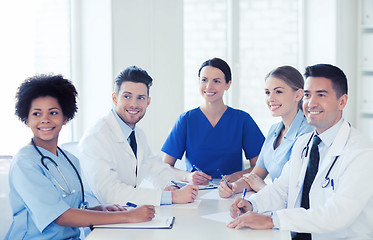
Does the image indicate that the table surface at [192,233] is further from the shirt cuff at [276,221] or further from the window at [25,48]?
the window at [25,48]

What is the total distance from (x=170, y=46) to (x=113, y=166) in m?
1.99

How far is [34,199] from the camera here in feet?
5.21

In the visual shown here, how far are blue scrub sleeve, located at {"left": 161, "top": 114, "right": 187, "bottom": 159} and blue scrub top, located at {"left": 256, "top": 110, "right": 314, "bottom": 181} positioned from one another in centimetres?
61

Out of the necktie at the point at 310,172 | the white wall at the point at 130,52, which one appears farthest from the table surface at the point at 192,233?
the white wall at the point at 130,52

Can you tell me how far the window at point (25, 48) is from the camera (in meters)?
2.94

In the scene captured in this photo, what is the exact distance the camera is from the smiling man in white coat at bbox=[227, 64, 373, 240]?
1.57 metres

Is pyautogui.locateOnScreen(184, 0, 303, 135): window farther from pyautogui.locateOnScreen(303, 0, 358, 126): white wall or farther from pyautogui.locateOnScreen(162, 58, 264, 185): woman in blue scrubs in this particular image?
pyautogui.locateOnScreen(162, 58, 264, 185): woman in blue scrubs

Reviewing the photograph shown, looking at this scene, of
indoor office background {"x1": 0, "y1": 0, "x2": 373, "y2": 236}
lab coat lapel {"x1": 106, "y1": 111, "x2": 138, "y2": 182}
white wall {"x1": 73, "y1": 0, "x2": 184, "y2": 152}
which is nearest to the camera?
lab coat lapel {"x1": 106, "y1": 111, "x2": 138, "y2": 182}

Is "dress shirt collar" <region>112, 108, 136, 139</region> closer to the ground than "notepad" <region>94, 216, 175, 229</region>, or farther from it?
farther from it

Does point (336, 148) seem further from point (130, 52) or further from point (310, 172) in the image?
point (130, 52)

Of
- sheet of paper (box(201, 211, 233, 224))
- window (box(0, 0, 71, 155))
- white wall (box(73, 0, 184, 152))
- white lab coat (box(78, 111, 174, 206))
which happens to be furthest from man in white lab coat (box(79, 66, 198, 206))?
white wall (box(73, 0, 184, 152))

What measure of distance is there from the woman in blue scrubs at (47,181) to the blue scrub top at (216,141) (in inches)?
41.8

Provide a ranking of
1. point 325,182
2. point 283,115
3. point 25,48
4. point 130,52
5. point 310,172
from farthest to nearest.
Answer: point 130,52
point 25,48
point 283,115
point 310,172
point 325,182

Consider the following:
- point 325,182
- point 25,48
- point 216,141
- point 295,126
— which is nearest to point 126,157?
point 216,141
